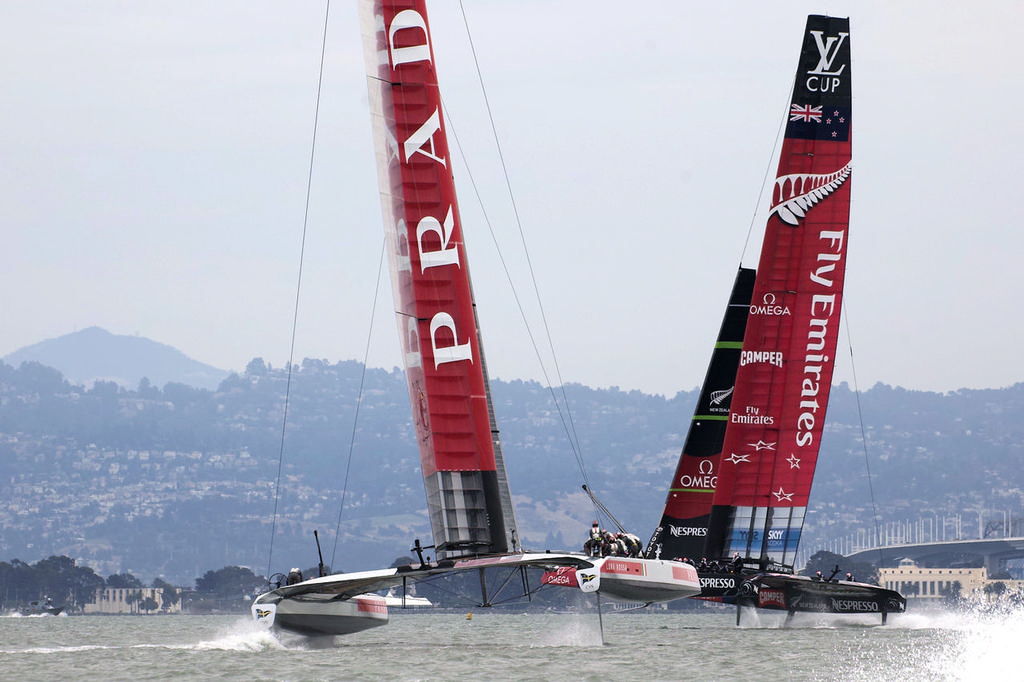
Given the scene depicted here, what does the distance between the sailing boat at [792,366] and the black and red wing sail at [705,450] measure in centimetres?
51

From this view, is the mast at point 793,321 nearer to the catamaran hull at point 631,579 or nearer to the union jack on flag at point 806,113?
the union jack on flag at point 806,113

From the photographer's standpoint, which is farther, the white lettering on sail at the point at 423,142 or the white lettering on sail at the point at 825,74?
the white lettering on sail at the point at 825,74

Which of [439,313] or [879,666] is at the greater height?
[439,313]

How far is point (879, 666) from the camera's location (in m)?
26.3

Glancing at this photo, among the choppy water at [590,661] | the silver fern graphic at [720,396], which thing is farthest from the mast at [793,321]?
the choppy water at [590,661]

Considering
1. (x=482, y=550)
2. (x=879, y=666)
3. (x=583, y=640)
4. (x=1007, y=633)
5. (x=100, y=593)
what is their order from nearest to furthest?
(x=1007, y=633), (x=482, y=550), (x=879, y=666), (x=583, y=640), (x=100, y=593)

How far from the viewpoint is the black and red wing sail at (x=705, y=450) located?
38250 mm

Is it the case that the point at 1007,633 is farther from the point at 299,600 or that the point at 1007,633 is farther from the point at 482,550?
the point at 299,600

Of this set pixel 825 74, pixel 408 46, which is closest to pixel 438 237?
pixel 408 46

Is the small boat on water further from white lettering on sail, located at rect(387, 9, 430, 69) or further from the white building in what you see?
white lettering on sail, located at rect(387, 9, 430, 69)

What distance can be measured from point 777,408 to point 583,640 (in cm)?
845

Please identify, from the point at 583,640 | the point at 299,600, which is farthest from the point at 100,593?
the point at 299,600

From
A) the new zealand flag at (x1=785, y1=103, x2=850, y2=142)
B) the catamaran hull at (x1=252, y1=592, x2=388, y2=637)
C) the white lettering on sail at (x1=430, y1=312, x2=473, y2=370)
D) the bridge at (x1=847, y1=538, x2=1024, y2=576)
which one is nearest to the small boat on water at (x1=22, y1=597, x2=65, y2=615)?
the bridge at (x1=847, y1=538, x2=1024, y2=576)

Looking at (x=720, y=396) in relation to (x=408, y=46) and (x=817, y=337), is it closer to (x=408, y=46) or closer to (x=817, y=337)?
(x=817, y=337)
